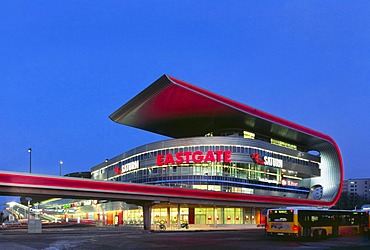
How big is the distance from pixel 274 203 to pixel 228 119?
18885 millimetres

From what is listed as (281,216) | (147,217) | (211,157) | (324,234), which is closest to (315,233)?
(324,234)

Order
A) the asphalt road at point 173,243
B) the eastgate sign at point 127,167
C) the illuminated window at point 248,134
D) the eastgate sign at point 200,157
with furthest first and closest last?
1. the illuminated window at point 248,134
2. the eastgate sign at point 127,167
3. the eastgate sign at point 200,157
4. the asphalt road at point 173,243

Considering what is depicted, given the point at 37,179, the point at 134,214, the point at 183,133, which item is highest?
the point at 183,133

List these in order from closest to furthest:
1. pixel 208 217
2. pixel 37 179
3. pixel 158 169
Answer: pixel 37 179 → pixel 208 217 → pixel 158 169

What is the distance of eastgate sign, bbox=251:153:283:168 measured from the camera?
81.1 meters

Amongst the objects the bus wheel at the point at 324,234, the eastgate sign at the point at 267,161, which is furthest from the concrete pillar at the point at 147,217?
the eastgate sign at the point at 267,161

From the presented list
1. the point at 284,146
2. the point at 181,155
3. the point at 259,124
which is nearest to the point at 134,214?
the point at 181,155

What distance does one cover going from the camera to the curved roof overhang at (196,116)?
2810 inches

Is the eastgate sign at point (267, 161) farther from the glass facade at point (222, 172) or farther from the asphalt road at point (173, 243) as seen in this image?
the asphalt road at point (173, 243)

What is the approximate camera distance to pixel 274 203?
75750 millimetres

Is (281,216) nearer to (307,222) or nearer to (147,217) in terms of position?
(307,222)

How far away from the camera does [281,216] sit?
34.7 meters

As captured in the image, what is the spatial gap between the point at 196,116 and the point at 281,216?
50.7 metres

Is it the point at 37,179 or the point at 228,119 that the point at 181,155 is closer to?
the point at 228,119
